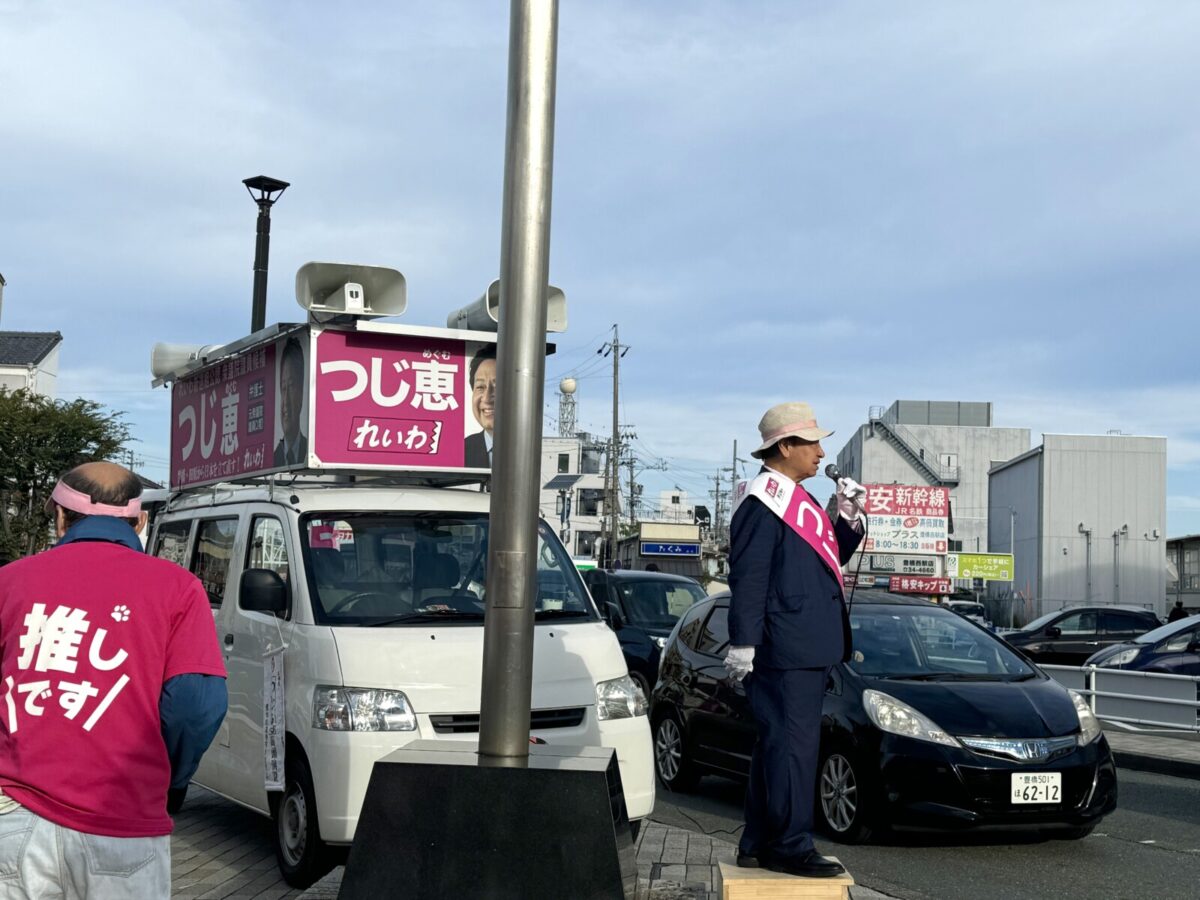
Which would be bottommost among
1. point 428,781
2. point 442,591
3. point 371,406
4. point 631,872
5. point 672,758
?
point 672,758

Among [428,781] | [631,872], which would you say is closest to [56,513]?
[428,781]

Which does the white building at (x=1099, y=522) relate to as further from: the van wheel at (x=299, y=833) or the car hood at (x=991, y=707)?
the van wheel at (x=299, y=833)

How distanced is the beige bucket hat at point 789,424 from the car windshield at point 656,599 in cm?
948

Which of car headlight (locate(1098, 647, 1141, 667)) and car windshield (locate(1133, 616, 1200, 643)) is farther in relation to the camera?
car headlight (locate(1098, 647, 1141, 667))

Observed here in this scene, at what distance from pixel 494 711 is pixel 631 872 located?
2.28 feet

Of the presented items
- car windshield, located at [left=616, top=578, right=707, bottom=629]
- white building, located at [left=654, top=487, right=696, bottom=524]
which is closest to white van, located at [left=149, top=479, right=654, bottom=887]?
car windshield, located at [left=616, top=578, right=707, bottom=629]

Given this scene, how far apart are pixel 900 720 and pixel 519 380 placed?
430 cm

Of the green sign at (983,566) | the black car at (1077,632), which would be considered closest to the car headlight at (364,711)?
the black car at (1077,632)

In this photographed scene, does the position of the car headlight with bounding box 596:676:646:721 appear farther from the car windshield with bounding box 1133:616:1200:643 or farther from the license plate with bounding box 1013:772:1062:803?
the car windshield with bounding box 1133:616:1200:643

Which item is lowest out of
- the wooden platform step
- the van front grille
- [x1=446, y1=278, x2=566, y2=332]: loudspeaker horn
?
the wooden platform step

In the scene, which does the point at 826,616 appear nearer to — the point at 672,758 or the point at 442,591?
the point at 442,591

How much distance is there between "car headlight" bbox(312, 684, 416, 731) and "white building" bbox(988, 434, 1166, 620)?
5602 centimetres

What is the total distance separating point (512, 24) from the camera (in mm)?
4805

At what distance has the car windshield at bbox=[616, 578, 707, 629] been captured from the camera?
15172mm
